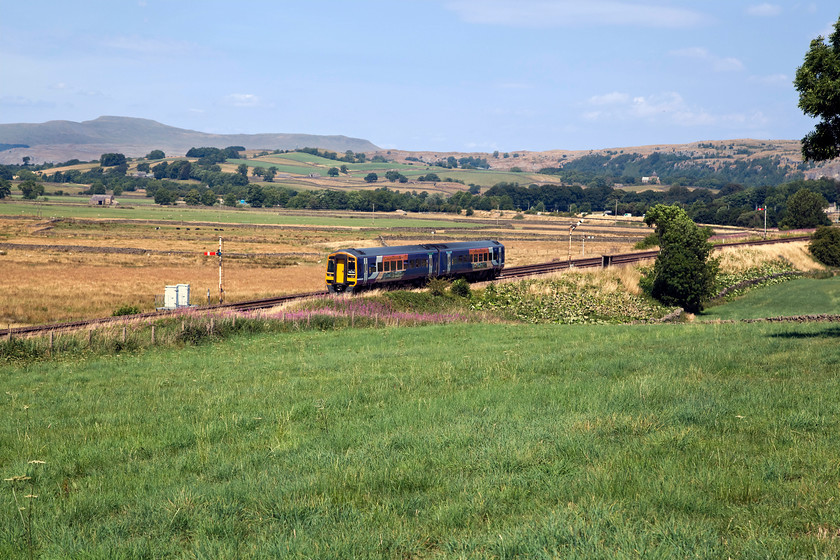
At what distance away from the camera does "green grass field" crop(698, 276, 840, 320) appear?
194 ft

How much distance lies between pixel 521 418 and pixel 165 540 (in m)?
6.49

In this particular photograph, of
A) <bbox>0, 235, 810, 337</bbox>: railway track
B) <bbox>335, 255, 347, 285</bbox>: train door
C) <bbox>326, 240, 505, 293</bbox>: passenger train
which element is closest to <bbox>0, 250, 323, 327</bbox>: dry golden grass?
<bbox>0, 235, 810, 337</bbox>: railway track

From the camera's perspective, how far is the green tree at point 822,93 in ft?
76.6

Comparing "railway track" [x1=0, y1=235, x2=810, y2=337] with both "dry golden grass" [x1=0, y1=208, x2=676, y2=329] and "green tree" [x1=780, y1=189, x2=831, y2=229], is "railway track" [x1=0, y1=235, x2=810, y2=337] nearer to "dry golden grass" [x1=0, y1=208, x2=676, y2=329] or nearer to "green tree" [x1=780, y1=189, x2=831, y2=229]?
"dry golden grass" [x1=0, y1=208, x2=676, y2=329]

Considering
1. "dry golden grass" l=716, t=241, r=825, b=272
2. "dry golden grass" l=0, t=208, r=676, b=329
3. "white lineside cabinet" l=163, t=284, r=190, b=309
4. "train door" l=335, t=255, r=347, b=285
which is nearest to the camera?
"white lineside cabinet" l=163, t=284, r=190, b=309

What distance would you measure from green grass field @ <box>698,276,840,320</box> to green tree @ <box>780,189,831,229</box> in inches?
2828

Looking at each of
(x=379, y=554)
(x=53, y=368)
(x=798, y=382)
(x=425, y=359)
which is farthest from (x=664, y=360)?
(x=53, y=368)

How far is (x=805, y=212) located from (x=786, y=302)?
299ft

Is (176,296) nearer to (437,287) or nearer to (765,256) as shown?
(437,287)

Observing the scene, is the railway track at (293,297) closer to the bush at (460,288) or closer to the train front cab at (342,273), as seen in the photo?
the train front cab at (342,273)

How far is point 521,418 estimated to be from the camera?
1248 centimetres

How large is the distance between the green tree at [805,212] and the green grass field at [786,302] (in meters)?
71.8

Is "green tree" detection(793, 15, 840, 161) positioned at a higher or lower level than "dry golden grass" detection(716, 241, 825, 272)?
higher

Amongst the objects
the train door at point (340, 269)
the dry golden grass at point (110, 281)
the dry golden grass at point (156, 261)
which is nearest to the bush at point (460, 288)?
the train door at point (340, 269)
